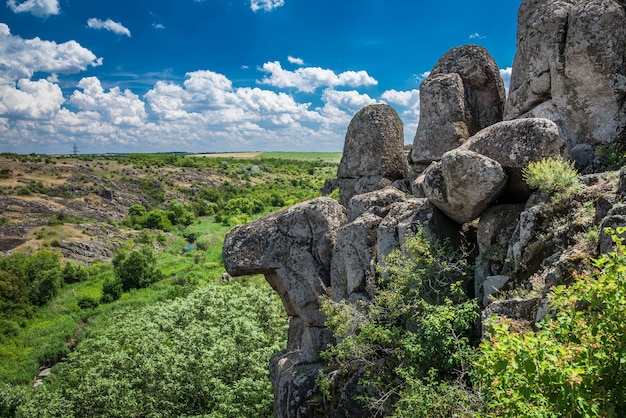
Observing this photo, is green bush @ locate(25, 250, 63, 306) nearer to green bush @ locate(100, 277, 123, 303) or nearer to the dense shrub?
green bush @ locate(100, 277, 123, 303)

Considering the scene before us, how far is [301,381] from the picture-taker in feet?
50.3

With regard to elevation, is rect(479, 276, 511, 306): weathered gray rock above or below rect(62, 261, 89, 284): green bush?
above

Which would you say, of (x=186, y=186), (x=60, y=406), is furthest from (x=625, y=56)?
(x=186, y=186)

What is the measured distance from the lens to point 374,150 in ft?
63.6

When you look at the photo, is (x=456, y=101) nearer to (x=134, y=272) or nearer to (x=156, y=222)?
(x=134, y=272)

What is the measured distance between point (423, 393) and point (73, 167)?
112 meters

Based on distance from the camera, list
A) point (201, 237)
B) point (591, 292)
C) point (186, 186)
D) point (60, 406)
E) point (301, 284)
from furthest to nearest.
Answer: point (186, 186) → point (201, 237) → point (60, 406) → point (301, 284) → point (591, 292)

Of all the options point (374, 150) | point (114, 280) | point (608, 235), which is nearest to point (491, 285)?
point (608, 235)

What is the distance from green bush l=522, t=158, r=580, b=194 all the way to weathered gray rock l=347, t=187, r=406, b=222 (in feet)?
18.0

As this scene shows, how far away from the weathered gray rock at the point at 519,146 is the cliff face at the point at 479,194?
0.03m

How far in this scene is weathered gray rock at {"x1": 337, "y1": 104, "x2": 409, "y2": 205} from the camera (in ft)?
63.3

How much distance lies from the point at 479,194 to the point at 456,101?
679 centimetres

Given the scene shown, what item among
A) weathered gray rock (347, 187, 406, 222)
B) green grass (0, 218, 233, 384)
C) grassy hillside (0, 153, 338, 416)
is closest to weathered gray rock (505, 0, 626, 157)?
weathered gray rock (347, 187, 406, 222)

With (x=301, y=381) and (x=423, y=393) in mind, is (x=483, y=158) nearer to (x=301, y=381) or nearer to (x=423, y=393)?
(x=423, y=393)
